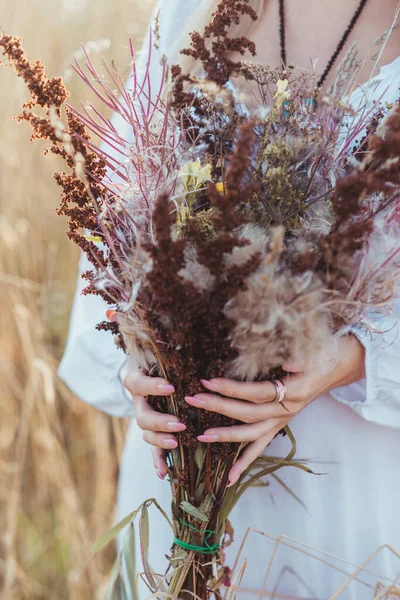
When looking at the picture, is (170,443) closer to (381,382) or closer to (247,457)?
(247,457)

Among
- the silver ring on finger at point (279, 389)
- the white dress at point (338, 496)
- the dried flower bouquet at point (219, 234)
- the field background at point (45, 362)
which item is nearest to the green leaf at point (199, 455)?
the dried flower bouquet at point (219, 234)

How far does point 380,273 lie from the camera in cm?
51

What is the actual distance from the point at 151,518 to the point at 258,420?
43cm

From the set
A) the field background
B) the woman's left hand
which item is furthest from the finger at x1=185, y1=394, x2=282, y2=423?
the field background

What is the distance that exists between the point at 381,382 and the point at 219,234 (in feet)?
1.40

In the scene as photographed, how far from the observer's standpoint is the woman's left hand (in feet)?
1.94

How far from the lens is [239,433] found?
2.09 ft

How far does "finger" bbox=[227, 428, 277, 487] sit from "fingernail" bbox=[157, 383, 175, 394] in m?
0.14

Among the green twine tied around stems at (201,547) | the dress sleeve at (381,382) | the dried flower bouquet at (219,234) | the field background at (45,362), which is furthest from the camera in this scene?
the field background at (45,362)

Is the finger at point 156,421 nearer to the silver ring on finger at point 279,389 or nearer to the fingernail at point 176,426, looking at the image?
the fingernail at point 176,426

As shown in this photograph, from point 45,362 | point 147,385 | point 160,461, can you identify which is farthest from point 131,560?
point 45,362

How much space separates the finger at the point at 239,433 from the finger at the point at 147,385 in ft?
0.22

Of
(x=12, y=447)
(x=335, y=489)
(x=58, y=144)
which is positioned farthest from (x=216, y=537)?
(x=12, y=447)

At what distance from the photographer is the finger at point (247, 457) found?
0.67 m
